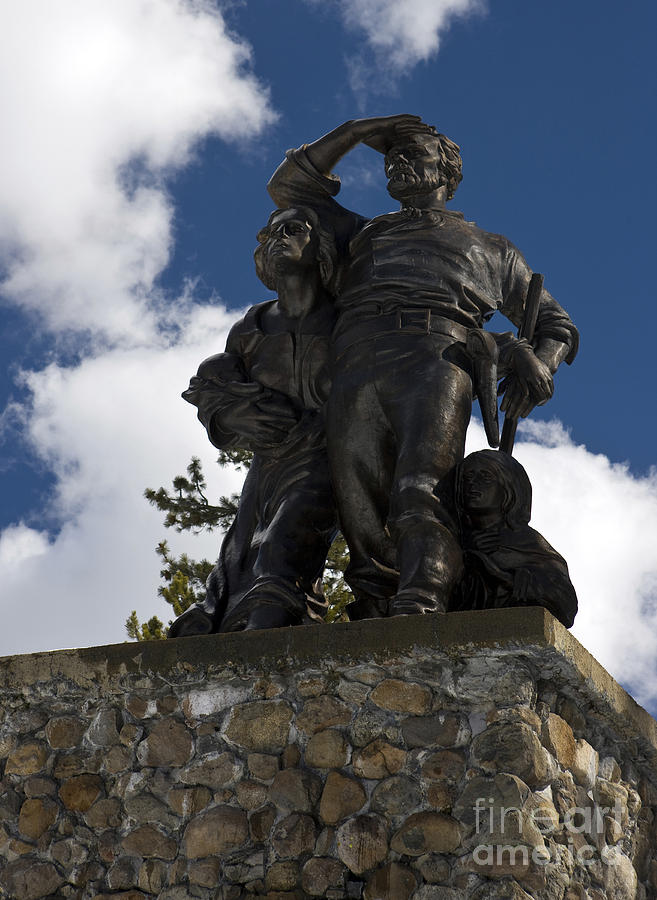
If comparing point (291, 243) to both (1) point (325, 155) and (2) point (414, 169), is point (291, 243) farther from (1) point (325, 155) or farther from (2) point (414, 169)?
(2) point (414, 169)

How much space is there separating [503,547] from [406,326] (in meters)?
0.98

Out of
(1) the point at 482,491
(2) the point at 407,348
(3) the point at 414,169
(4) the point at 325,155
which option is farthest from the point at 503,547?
(4) the point at 325,155

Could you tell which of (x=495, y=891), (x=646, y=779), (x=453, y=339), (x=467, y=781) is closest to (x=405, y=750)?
(x=467, y=781)

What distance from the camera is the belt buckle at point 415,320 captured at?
5176mm

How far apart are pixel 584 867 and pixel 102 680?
1689 mm

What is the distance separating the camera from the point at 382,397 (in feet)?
16.7

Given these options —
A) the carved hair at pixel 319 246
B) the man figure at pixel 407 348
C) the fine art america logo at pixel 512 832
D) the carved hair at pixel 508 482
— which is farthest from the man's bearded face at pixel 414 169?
the fine art america logo at pixel 512 832

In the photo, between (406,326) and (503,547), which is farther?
(406,326)

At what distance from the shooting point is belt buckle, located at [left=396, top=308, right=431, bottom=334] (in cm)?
518

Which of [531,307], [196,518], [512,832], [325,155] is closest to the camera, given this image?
[512,832]

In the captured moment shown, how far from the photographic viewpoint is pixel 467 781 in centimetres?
404

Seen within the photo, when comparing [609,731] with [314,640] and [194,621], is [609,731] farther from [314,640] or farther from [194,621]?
[194,621]

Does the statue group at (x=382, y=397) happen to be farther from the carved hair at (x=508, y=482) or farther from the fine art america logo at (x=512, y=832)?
the fine art america logo at (x=512, y=832)

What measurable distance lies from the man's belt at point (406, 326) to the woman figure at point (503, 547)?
0.57m
